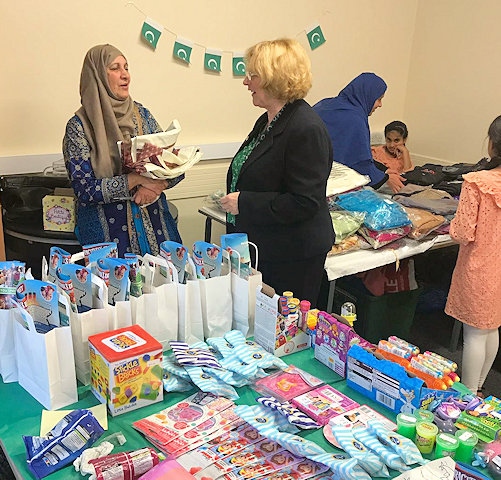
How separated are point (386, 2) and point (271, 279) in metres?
2.73

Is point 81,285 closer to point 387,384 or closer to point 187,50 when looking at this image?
point 387,384

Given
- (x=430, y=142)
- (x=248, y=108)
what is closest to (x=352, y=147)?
(x=248, y=108)

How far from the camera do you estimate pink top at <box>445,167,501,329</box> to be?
2322mm

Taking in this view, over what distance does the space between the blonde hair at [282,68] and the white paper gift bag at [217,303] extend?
686mm

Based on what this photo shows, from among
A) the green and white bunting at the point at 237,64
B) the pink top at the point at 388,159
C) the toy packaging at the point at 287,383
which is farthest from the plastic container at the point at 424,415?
the pink top at the point at 388,159

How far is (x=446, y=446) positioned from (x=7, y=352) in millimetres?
1067

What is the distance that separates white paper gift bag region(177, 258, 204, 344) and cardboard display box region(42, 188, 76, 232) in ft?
3.36

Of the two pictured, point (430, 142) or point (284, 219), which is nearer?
point (284, 219)

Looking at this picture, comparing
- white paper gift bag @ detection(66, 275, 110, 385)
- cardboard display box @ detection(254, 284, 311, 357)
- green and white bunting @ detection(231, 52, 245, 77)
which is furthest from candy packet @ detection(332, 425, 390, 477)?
green and white bunting @ detection(231, 52, 245, 77)

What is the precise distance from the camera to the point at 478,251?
2414 millimetres

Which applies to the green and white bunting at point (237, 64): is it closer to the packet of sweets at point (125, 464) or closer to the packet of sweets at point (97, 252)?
the packet of sweets at point (97, 252)

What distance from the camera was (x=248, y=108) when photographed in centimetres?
362

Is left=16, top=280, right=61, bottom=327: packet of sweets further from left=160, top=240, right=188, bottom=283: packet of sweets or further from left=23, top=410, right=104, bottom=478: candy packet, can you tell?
left=160, top=240, right=188, bottom=283: packet of sweets

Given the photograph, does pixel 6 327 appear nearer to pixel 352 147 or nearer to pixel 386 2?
pixel 352 147
